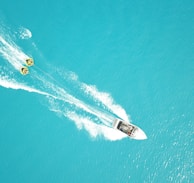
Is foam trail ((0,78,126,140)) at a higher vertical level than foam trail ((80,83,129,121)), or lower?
lower

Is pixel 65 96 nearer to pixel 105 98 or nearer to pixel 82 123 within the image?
pixel 82 123

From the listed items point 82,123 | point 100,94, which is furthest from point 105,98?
point 82,123

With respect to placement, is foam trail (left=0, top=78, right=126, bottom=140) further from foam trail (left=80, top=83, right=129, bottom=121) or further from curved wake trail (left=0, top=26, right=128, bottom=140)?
foam trail (left=80, top=83, right=129, bottom=121)

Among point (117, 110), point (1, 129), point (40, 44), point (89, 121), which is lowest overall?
point (1, 129)

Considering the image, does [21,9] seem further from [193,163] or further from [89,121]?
[193,163]

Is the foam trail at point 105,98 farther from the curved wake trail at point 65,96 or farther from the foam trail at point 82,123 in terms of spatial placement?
the foam trail at point 82,123

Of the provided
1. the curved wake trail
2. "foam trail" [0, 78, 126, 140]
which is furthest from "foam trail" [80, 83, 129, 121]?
"foam trail" [0, 78, 126, 140]

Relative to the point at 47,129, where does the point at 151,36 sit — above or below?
above

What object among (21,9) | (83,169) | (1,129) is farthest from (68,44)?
(83,169)
